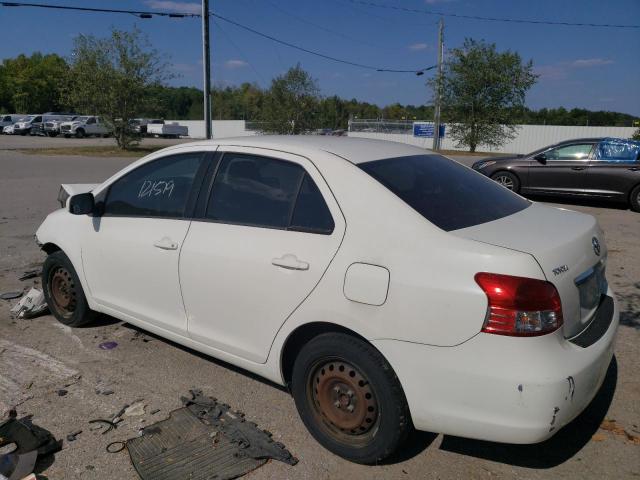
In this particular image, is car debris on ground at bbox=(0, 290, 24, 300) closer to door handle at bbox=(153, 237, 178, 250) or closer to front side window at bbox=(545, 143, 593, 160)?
door handle at bbox=(153, 237, 178, 250)

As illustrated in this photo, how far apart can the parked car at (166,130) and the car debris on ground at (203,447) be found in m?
55.4

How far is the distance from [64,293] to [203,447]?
2.41 metres

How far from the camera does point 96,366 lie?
162 inches

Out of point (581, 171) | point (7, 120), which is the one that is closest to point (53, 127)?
point (7, 120)

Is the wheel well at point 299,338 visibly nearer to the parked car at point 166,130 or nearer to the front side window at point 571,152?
the front side window at point 571,152

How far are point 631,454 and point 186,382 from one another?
279 centimetres

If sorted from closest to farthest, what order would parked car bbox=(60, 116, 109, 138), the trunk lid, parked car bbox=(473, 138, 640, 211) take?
the trunk lid → parked car bbox=(473, 138, 640, 211) → parked car bbox=(60, 116, 109, 138)

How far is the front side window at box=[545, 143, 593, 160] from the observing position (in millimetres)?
12344

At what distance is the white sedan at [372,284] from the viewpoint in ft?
8.16

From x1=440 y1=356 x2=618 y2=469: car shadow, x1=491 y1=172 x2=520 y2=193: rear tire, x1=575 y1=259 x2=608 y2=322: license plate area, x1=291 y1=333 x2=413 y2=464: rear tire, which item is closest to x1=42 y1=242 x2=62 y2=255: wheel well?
x1=291 y1=333 x2=413 y2=464: rear tire

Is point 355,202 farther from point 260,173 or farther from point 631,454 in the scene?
point 631,454

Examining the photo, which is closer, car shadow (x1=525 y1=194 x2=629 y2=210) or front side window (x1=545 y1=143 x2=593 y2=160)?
front side window (x1=545 y1=143 x2=593 y2=160)

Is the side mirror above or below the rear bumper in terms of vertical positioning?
above

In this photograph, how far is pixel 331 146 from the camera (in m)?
3.40
